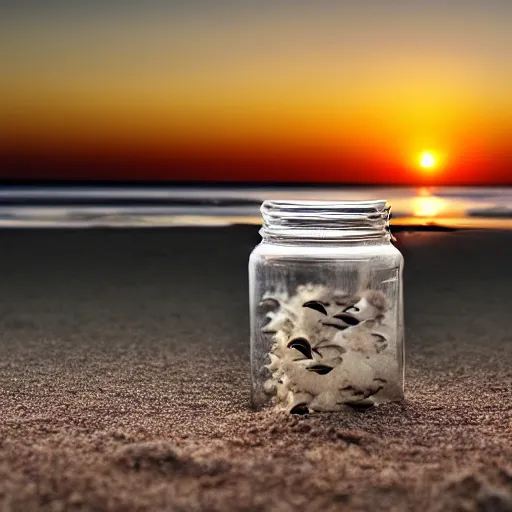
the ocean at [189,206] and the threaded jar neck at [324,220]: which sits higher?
the threaded jar neck at [324,220]

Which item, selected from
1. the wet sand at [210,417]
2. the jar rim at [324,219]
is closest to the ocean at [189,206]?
the wet sand at [210,417]

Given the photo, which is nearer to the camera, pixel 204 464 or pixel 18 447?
pixel 204 464

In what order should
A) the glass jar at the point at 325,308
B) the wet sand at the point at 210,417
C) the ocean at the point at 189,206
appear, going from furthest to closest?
the ocean at the point at 189,206 < the glass jar at the point at 325,308 < the wet sand at the point at 210,417

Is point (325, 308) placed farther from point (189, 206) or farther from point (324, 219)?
point (189, 206)

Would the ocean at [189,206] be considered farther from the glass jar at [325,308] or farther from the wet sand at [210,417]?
the glass jar at [325,308]

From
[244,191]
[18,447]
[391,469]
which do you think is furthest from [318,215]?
[244,191]

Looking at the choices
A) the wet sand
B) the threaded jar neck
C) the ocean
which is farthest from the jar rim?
the ocean

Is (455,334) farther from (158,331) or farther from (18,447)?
(18,447)

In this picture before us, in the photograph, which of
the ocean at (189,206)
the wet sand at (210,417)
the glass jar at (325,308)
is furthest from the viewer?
the ocean at (189,206)
